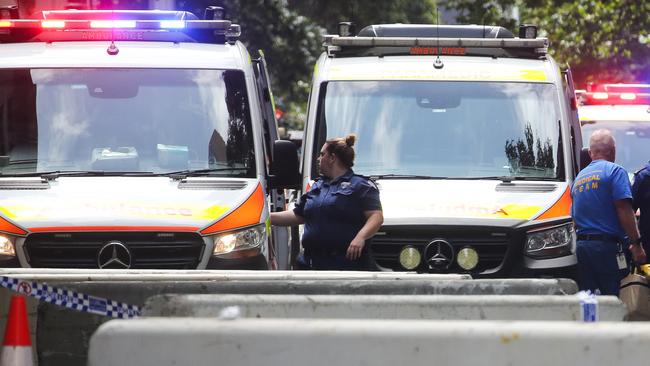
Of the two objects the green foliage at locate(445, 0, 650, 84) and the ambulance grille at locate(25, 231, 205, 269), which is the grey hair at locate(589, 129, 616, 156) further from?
the green foliage at locate(445, 0, 650, 84)

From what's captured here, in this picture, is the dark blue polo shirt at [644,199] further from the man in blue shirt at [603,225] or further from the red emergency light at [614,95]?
the red emergency light at [614,95]

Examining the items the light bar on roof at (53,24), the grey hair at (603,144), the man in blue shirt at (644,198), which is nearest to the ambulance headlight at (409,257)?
the grey hair at (603,144)

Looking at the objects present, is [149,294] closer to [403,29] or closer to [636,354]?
[636,354]

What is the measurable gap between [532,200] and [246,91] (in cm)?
211

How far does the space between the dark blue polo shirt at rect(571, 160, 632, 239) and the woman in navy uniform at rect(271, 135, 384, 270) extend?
191 centimetres

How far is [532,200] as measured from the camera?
9586 millimetres

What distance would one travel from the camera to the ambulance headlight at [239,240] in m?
8.46

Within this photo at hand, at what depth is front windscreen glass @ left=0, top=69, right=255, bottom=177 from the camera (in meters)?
8.94

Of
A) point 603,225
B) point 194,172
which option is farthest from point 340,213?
point 603,225

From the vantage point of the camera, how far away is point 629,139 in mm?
14195

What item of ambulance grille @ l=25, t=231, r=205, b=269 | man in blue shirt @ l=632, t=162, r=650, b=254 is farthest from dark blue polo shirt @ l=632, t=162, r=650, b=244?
ambulance grille @ l=25, t=231, r=205, b=269

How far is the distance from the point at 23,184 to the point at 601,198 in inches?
152

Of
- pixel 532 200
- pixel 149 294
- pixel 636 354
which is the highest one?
pixel 636 354

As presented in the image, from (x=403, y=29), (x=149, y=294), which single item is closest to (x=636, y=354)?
(x=149, y=294)
